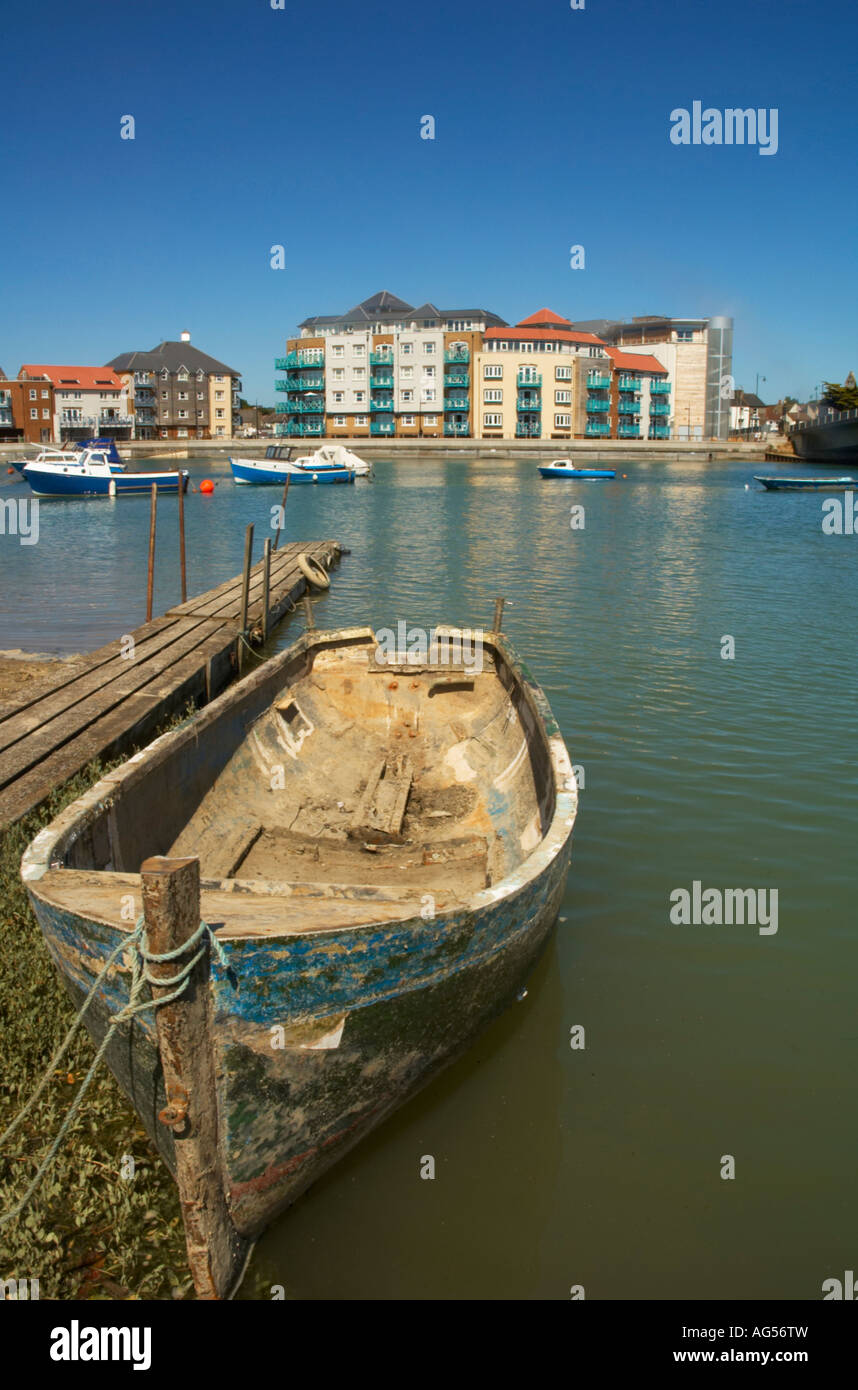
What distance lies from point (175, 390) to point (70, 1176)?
12883cm

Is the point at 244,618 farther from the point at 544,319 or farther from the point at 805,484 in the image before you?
the point at 544,319

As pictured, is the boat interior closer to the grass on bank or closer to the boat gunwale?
the boat gunwale

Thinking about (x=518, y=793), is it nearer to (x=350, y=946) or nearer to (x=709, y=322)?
(x=350, y=946)

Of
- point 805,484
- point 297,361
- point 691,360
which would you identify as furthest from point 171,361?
point 805,484

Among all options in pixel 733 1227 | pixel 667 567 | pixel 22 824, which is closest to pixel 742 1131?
pixel 733 1227

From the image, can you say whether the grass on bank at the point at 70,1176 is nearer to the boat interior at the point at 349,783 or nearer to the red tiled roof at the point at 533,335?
the boat interior at the point at 349,783

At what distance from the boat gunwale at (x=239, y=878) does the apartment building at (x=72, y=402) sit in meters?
119

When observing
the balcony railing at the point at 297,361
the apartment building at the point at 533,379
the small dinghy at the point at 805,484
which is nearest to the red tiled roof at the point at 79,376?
the balcony railing at the point at 297,361

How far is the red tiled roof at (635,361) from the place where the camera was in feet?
372

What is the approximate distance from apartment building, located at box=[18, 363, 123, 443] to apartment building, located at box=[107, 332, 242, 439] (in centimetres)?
185

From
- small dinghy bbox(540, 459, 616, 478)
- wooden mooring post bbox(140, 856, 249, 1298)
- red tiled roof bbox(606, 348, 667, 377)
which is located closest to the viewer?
wooden mooring post bbox(140, 856, 249, 1298)

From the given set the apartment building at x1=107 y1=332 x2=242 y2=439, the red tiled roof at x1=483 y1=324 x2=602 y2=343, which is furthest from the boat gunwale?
the apartment building at x1=107 y1=332 x2=242 y2=439

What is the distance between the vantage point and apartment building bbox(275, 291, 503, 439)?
355 ft

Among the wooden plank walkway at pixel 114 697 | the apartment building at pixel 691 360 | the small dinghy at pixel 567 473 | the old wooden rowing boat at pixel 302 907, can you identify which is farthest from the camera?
the apartment building at pixel 691 360
